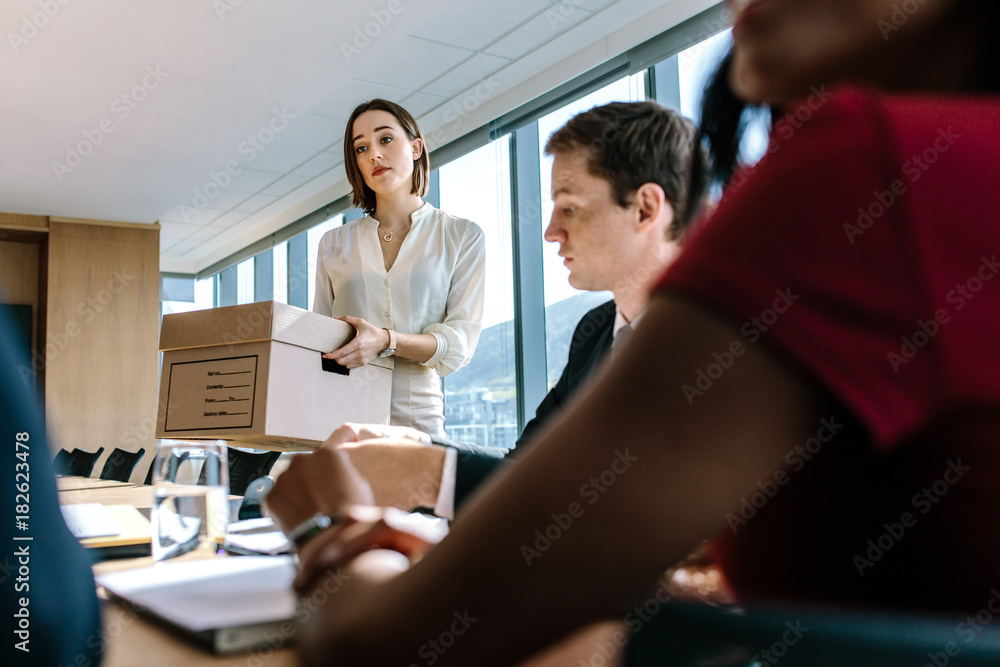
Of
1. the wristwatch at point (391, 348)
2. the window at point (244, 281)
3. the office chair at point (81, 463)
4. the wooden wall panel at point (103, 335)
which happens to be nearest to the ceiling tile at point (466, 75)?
the wristwatch at point (391, 348)

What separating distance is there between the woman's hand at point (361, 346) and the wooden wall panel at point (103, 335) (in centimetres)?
611

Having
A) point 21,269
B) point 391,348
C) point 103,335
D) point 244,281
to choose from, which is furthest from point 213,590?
point 244,281

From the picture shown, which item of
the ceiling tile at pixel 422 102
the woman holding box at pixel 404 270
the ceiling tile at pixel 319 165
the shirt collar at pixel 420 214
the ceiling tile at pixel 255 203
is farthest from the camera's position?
the ceiling tile at pixel 255 203

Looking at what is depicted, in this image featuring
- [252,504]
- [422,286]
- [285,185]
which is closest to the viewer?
[252,504]

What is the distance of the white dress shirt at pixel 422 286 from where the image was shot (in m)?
2.13

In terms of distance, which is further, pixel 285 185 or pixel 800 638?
pixel 285 185

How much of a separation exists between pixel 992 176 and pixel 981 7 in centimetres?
15

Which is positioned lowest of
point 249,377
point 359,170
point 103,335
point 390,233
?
point 249,377

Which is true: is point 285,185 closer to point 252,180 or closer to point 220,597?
point 252,180

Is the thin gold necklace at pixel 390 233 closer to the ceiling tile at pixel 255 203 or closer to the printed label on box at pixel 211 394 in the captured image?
the printed label on box at pixel 211 394

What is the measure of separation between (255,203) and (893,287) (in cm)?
696

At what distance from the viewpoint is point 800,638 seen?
0.30 m

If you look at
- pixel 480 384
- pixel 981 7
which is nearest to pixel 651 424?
pixel 981 7

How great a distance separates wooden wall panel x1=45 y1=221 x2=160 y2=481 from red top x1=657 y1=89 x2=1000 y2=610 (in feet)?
25.0
